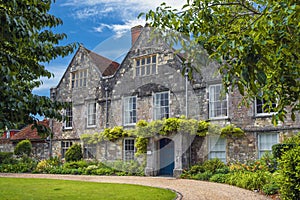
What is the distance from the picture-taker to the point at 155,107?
1908 cm

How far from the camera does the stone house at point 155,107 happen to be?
53.4 feet

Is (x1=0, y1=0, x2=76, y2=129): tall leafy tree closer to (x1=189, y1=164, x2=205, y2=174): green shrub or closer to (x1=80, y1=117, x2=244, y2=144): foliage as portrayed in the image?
(x1=80, y1=117, x2=244, y2=144): foliage

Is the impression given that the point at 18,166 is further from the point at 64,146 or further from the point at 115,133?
the point at 115,133

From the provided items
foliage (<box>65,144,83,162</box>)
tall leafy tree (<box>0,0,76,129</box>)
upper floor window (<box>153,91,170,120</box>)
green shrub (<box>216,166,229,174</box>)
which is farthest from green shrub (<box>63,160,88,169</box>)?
tall leafy tree (<box>0,0,76,129</box>)

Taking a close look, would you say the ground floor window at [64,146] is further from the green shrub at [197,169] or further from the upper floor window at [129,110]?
the green shrub at [197,169]

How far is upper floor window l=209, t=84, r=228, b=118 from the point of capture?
16953 millimetres

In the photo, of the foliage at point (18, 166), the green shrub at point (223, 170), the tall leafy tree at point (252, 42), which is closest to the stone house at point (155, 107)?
the green shrub at point (223, 170)

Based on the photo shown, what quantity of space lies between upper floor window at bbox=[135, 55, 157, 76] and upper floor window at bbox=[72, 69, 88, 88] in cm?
476

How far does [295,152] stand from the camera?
302 inches

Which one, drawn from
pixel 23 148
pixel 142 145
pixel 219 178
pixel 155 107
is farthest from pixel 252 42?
pixel 23 148

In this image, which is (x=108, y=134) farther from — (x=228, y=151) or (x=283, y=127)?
(x=283, y=127)

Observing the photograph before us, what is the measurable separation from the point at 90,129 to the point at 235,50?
61.6 ft

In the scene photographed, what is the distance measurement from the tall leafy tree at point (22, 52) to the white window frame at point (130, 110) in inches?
441

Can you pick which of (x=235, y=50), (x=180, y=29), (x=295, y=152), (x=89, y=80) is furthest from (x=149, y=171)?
(x=235, y=50)
